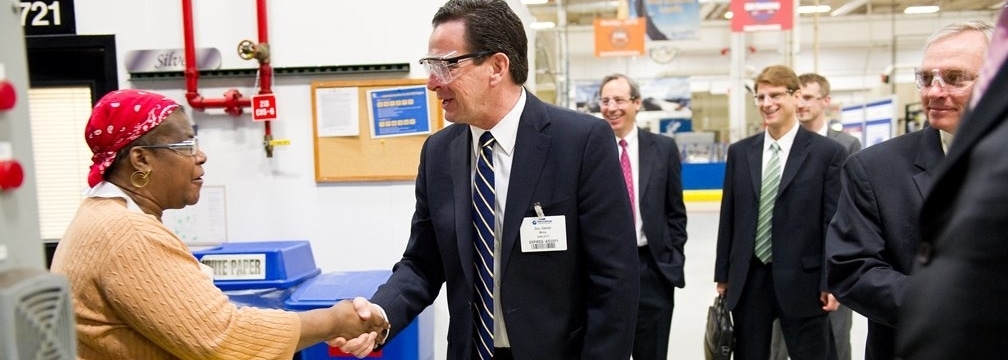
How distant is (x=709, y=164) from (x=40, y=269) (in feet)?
40.9

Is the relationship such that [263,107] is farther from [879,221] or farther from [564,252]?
[879,221]

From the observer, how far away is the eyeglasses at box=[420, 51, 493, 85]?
1633 millimetres

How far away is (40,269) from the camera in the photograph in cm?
94

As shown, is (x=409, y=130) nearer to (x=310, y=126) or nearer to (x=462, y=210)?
(x=310, y=126)

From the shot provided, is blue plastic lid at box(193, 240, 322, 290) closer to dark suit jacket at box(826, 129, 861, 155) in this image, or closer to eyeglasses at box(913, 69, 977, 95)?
eyeglasses at box(913, 69, 977, 95)

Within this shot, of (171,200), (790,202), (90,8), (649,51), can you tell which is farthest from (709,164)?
(171,200)

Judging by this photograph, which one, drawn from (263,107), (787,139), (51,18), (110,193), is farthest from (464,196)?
(51,18)

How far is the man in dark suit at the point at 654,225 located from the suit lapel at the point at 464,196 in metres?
1.54

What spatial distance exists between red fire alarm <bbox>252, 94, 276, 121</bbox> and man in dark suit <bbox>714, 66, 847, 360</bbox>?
6.94 ft

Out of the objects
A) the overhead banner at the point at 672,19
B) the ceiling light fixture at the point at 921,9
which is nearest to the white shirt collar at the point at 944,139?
the overhead banner at the point at 672,19

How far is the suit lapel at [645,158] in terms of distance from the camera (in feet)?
10.7

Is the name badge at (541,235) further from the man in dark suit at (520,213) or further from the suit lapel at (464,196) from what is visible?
the suit lapel at (464,196)

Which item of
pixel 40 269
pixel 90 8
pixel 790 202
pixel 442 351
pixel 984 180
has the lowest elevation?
pixel 442 351

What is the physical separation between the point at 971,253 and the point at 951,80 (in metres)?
1.21
